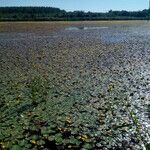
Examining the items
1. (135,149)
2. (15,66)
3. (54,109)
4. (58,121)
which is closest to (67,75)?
(15,66)

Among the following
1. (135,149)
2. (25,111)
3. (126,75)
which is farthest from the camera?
(126,75)

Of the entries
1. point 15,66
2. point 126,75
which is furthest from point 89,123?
point 15,66

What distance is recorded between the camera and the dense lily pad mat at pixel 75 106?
238 inches

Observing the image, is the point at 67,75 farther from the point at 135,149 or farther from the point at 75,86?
the point at 135,149

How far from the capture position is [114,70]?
41.9 ft

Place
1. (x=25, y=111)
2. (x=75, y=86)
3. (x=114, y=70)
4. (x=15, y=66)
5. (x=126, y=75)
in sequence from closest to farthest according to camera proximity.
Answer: (x=25, y=111), (x=75, y=86), (x=126, y=75), (x=114, y=70), (x=15, y=66)

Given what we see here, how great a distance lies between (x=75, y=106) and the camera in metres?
8.09

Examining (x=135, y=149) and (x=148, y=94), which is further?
(x=148, y=94)

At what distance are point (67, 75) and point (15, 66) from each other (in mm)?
3093

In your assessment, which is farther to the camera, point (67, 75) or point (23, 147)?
point (67, 75)

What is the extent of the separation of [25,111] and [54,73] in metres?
4.61

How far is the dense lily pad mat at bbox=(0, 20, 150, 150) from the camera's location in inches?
238

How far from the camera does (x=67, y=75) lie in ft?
39.1

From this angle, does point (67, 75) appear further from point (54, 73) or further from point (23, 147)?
point (23, 147)
